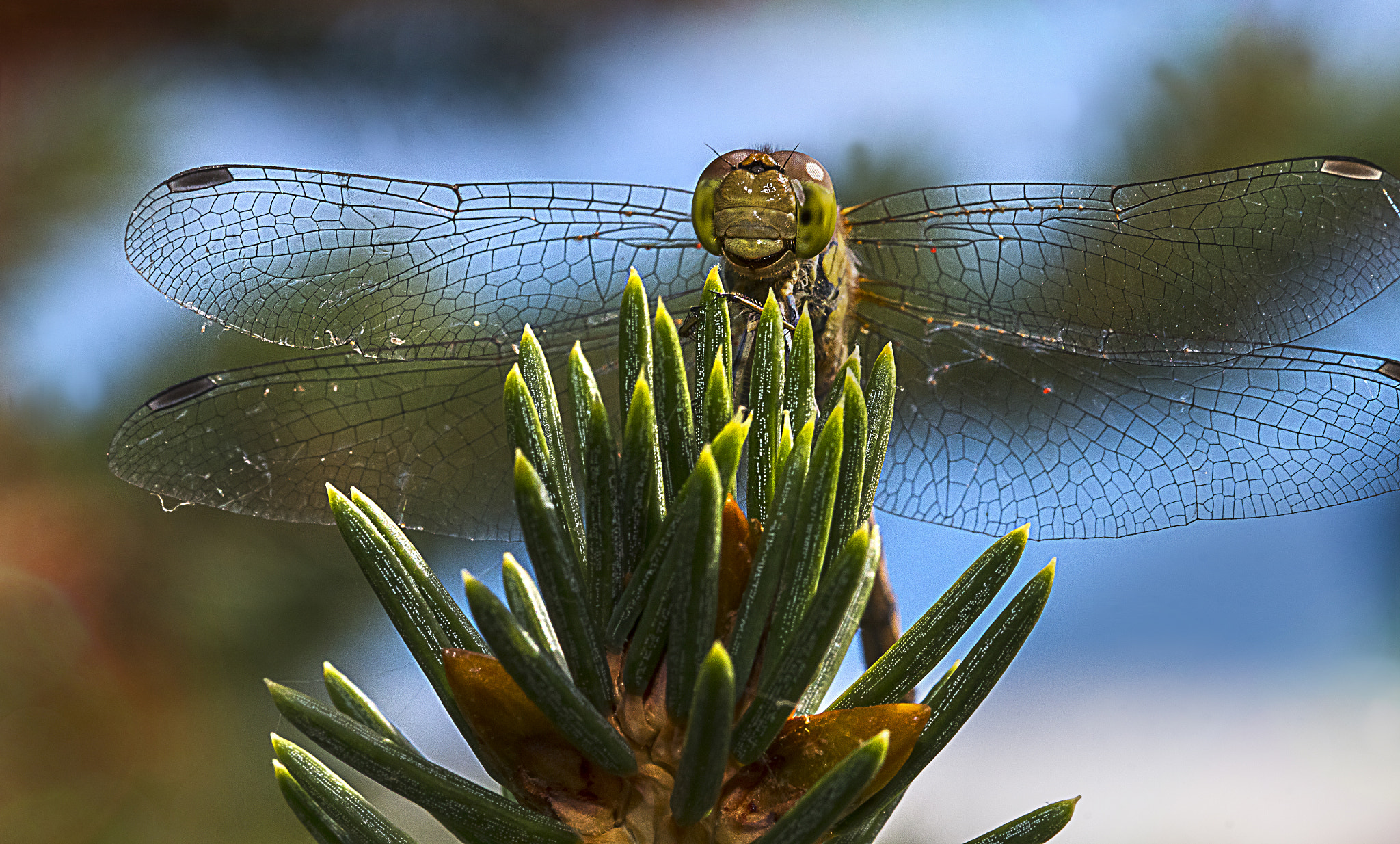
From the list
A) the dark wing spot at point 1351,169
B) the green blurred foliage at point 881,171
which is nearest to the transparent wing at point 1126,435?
the dark wing spot at point 1351,169

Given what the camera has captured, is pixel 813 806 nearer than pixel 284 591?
Yes

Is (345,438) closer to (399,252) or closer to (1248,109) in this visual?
(399,252)

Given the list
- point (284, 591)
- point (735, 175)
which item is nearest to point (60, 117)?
point (284, 591)

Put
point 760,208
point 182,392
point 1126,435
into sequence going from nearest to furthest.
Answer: point 760,208, point 182,392, point 1126,435

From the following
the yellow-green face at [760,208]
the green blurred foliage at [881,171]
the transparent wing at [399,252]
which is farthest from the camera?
the green blurred foliage at [881,171]

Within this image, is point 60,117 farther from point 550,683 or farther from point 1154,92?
point 1154,92

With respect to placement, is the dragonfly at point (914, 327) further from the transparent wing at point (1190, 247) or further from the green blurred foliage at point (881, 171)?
the green blurred foliage at point (881, 171)

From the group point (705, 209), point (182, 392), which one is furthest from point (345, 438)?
point (705, 209)
